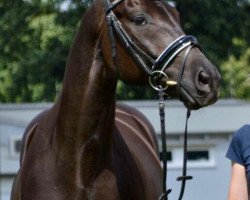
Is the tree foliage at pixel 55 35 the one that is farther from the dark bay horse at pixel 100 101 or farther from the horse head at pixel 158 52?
the horse head at pixel 158 52

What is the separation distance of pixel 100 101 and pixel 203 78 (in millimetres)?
711

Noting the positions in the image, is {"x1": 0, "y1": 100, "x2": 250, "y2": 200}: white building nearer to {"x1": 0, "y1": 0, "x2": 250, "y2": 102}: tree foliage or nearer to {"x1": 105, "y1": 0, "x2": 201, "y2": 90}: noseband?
{"x1": 0, "y1": 0, "x2": 250, "y2": 102}: tree foliage

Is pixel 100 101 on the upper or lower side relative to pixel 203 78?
lower

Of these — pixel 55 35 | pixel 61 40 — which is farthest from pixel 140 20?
pixel 55 35

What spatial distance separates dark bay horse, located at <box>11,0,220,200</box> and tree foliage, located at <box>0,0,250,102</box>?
15.0 m

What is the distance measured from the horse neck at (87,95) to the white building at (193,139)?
9.73 m

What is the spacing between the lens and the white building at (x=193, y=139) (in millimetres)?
15328

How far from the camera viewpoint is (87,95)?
5383 mm

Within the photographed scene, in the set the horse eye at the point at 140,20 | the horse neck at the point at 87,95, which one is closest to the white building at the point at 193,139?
the horse neck at the point at 87,95

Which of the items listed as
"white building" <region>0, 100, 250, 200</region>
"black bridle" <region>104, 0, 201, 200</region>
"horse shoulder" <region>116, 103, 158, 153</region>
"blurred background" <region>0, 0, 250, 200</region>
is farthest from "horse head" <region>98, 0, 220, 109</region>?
"blurred background" <region>0, 0, 250, 200</region>

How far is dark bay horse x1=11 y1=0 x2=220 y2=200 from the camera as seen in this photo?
5.10m

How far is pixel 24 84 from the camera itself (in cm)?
2356

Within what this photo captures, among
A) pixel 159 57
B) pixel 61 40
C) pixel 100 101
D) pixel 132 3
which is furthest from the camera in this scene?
pixel 61 40

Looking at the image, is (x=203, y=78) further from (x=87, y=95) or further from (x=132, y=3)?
(x=87, y=95)
